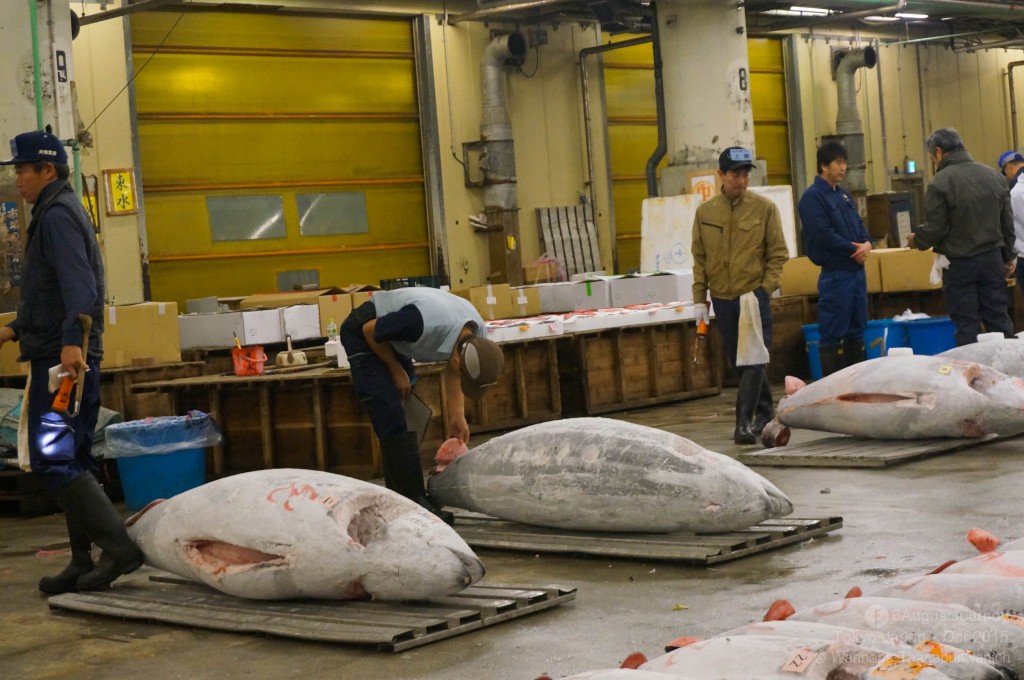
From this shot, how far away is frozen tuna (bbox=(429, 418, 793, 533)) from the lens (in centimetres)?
569

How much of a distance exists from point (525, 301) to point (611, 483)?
6.89 m

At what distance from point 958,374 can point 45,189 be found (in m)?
4.69

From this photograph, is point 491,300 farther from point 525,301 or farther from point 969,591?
point 969,591

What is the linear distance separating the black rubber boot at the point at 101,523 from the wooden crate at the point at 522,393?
4.81m

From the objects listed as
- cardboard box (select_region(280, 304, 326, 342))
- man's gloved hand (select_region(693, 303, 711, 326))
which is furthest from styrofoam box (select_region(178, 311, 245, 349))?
man's gloved hand (select_region(693, 303, 711, 326))

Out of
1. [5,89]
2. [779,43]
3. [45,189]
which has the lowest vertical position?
[45,189]

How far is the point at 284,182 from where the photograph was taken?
15.7 metres

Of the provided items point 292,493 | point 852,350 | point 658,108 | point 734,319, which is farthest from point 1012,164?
point 292,493

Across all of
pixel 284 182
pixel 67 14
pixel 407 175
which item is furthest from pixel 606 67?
pixel 67 14

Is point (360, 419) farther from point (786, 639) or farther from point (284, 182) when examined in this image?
point (284, 182)

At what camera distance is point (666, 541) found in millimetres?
5699

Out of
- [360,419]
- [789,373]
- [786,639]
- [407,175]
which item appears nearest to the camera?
[786,639]

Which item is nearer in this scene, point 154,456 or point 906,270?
point 154,456

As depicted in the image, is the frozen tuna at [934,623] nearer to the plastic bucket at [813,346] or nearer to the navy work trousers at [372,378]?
the navy work trousers at [372,378]
